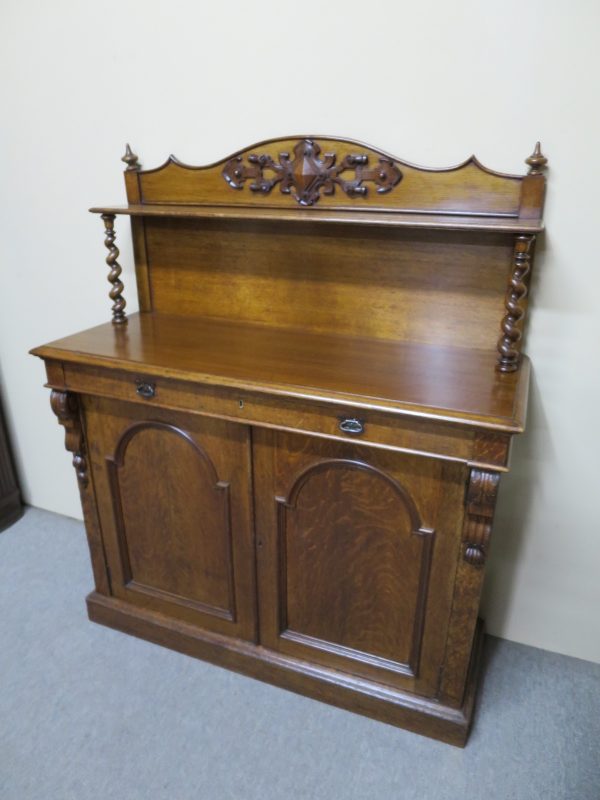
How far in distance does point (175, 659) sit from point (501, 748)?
0.96 metres

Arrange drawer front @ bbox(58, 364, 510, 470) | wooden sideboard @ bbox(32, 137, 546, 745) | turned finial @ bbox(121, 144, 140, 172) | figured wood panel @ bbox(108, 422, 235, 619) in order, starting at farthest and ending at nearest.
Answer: turned finial @ bbox(121, 144, 140, 172), figured wood panel @ bbox(108, 422, 235, 619), wooden sideboard @ bbox(32, 137, 546, 745), drawer front @ bbox(58, 364, 510, 470)

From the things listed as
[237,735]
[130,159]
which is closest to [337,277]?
[130,159]

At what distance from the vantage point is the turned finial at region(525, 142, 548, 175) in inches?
49.6

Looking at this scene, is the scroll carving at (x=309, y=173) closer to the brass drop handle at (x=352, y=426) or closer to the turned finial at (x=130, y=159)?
the turned finial at (x=130, y=159)

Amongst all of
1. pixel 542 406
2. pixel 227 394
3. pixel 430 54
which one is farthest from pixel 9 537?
pixel 430 54

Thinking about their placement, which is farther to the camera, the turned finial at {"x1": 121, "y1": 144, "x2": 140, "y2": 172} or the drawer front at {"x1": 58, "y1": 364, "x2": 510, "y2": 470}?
the turned finial at {"x1": 121, "y1": 144, "x2": 140, "y2": 172}

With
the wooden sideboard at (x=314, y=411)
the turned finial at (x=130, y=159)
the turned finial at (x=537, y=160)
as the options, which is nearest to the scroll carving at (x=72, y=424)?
the wooden sideboard at (x=314, y=411)

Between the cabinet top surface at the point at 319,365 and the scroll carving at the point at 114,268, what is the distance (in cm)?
4

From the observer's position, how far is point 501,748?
1.48m

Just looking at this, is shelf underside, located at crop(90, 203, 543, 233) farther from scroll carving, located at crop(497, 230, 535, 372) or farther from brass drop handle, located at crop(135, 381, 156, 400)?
brass drop handle, located at crop(135, 381, 156, 400)

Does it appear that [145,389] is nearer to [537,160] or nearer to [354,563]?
[354,563]

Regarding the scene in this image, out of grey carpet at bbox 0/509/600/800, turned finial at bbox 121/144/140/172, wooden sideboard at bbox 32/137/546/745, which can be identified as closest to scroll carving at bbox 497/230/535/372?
wooden sideboard at bbox 32/137/546/745

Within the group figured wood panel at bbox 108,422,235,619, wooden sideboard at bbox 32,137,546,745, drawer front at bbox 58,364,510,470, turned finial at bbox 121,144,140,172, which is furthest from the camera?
turned finial at bbox 121,144,140,172

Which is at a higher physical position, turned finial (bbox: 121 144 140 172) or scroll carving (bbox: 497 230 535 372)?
turned finial (bbox: 121 144 140 172)
